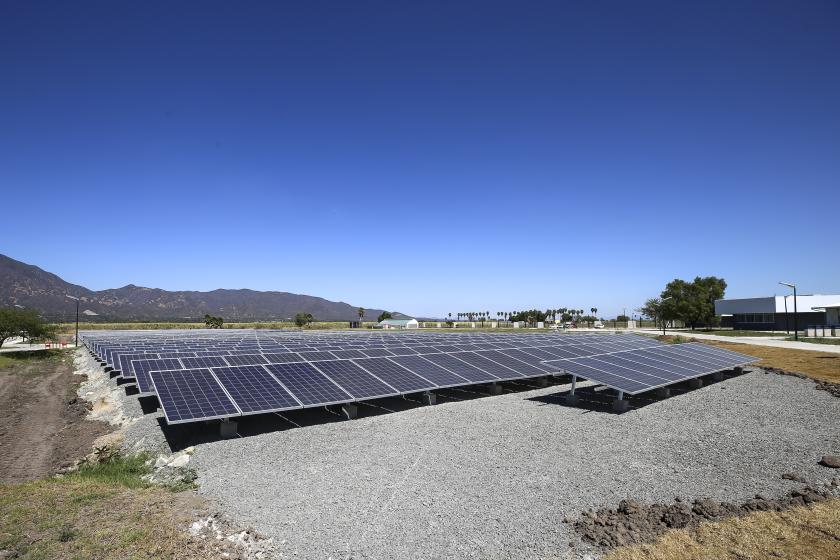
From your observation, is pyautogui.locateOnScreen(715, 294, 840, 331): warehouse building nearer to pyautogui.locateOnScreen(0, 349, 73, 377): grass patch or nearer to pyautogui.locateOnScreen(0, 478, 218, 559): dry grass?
pyautogui.locateOnScreen(0, 478, 218, 559): dry grass

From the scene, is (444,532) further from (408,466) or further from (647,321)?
(647,321)

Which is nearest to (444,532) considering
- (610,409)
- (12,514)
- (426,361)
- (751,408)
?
(12,514)

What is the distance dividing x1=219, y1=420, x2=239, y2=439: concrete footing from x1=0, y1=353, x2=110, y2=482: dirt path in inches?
170

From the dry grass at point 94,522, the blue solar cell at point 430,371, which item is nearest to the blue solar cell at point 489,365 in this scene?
the blue solar cell at point 430,371

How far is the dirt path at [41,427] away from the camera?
13.2 meters

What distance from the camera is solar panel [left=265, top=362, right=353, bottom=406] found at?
14945 millimetres

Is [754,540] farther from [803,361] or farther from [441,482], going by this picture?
[803,361]

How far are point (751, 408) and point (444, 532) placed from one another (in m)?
17.1

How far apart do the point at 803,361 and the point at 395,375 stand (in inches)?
1352

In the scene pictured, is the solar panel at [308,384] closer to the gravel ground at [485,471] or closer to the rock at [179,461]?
the gravel ground at [485,471]

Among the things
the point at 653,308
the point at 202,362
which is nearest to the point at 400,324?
the point at 653,308

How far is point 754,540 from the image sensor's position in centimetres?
778

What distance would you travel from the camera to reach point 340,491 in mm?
9547

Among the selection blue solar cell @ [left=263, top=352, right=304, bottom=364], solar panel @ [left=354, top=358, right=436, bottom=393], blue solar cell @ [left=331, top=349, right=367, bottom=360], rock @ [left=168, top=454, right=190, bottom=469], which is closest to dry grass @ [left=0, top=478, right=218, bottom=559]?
rock @ [left=168, top=454, right=190, bottom=469]
